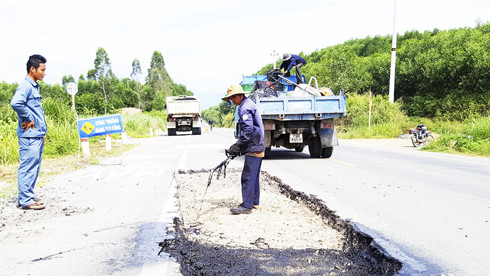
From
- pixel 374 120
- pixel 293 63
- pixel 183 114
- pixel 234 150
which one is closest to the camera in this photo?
pixel 234 150

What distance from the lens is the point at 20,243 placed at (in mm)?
3973

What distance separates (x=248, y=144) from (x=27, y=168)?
3121mm

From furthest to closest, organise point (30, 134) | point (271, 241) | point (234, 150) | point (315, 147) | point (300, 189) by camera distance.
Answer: point (315, 147)
point (300, 189)
point (30, 134)
point (234, 150)
point (271, 241)

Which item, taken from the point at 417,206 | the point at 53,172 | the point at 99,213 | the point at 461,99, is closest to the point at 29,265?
the point at 99,213

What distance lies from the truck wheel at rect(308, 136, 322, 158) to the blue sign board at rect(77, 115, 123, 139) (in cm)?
564

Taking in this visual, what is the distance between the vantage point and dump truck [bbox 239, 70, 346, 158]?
10.4 m

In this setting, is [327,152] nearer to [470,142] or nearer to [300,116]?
[300,116]

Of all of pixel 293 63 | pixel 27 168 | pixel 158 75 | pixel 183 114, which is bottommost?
pixel 27 168

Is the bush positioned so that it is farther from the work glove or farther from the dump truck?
the work glove

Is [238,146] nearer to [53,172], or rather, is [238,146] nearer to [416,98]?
[53,172]

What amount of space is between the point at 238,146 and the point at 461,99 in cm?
2764

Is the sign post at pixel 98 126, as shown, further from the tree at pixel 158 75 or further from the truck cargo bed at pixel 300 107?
the tree at pixel 158 75

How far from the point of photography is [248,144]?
204 inches

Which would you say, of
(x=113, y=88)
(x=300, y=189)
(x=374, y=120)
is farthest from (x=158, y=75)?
(x=300, y=189)
